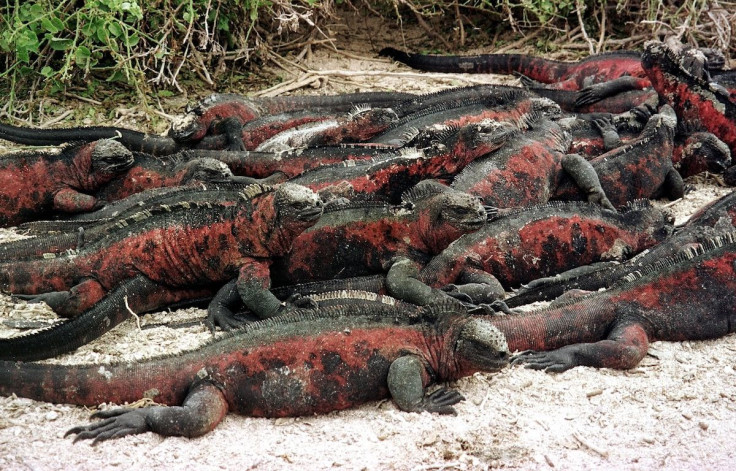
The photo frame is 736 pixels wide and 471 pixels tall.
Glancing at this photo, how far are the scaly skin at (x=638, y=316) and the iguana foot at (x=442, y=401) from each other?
17.7 inches

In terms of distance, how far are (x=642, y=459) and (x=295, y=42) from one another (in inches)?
223

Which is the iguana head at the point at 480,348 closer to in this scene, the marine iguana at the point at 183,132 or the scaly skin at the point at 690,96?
the marine iguana at the point at 183,132

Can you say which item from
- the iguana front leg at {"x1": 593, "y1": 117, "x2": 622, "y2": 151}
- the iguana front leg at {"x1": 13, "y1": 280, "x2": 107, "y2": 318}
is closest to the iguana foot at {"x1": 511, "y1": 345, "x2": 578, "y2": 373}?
the iguana front leg at {"x1": 13, "y1": 280, "x2": 107, "y2": 318}

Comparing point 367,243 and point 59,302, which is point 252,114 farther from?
point 59,302

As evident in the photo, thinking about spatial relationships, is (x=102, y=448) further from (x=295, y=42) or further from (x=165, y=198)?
(x=295, y=42)

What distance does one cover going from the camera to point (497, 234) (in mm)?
4809

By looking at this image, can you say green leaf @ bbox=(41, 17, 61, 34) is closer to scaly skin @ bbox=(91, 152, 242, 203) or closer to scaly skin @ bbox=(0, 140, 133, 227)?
scaly skin @ bbox=(0, 140, 133, 227)

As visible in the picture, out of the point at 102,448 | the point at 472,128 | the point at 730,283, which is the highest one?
the point at 472,128

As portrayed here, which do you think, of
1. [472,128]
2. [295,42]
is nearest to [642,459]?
[472,128]

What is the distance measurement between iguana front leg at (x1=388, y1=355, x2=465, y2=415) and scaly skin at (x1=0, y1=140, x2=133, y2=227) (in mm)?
2689

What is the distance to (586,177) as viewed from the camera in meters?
5.41

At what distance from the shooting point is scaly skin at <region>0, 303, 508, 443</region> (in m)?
3.40

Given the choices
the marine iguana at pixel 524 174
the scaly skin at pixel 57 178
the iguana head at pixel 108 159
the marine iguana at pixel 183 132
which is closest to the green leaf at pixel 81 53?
the marine iguana at pixel 183 132

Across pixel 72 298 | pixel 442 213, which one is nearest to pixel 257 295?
pixel 72 298
